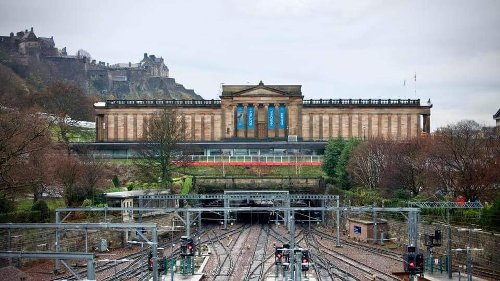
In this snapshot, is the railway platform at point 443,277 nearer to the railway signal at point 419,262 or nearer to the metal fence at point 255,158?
the railway signal at point 419,262

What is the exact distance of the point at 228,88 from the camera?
9400 centimetres

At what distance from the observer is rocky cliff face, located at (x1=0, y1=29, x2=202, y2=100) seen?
132538 millimetres

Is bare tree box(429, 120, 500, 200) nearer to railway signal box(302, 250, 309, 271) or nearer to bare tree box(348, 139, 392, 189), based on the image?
bare tree box(348, 139, 392, 189)

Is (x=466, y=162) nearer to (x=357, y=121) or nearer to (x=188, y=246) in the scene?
(x=188, y=246)

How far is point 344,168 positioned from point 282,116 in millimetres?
33620

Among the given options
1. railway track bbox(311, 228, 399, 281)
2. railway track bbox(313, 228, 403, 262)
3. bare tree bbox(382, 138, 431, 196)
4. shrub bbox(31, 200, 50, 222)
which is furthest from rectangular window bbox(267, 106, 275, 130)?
shrub bbox(31, 200, 50, 222)

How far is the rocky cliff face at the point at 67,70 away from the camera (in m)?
133

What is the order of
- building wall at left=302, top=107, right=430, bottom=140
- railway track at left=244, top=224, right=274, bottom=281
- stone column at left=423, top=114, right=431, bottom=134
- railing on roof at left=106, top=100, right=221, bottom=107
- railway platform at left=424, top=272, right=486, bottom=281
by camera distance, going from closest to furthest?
1. railway platform at left=424, top=272, right=486, bottom=281
2. railway track at left=244, top=224, right=274, bottom=281
3. stone column at left=423, top=114, right=431, bottom=134
4. building wall at left=302, top=107, right=430, bottom=140
5. railing on roof at left=106, top=100, right=221, bottom=107

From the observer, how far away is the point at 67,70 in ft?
540

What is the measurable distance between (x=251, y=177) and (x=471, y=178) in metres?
28.8

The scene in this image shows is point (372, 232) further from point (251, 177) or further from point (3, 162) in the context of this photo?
point (3, 162)

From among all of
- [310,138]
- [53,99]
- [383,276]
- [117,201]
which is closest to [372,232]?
[383,276]

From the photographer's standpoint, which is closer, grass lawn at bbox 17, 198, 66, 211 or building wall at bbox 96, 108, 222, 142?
grass lawn at bbox 17, 198, 66, 211

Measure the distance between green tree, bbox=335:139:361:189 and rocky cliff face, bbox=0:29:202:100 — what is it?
8824 cm
